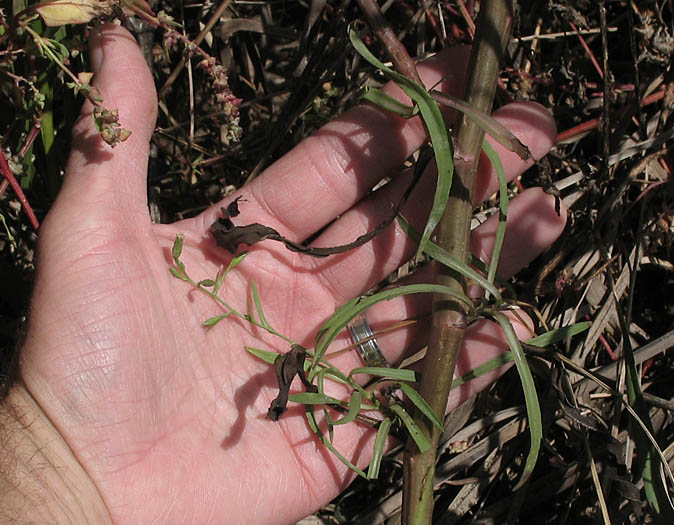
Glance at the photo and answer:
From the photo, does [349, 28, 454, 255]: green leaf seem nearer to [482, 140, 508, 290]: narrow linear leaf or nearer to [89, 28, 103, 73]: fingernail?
[482, 140, 508, 290]: narrow linear leaf

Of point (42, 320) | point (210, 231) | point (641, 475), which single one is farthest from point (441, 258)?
point (42, 320)

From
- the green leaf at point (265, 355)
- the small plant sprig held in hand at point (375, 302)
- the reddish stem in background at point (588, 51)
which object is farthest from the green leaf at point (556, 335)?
the reddish stem in background at point (588, 51)

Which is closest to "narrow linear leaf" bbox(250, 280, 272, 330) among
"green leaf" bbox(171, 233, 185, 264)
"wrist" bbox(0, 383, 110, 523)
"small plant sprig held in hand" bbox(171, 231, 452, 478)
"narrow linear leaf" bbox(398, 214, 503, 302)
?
"small plant sprig held in hand" bbox(171, 231, 452, 478)

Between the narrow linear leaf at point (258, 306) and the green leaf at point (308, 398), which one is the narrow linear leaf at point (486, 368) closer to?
the green leaf at point (308, 398)

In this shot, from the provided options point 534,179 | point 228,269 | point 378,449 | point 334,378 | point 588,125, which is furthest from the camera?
point 534,179

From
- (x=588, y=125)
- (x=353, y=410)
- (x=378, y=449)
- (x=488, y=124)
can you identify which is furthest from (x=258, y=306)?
(x=588, y=125)

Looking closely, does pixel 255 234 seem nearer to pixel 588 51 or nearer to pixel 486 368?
pixel 486 368

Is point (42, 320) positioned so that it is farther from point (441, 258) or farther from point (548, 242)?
point (548, 242)
